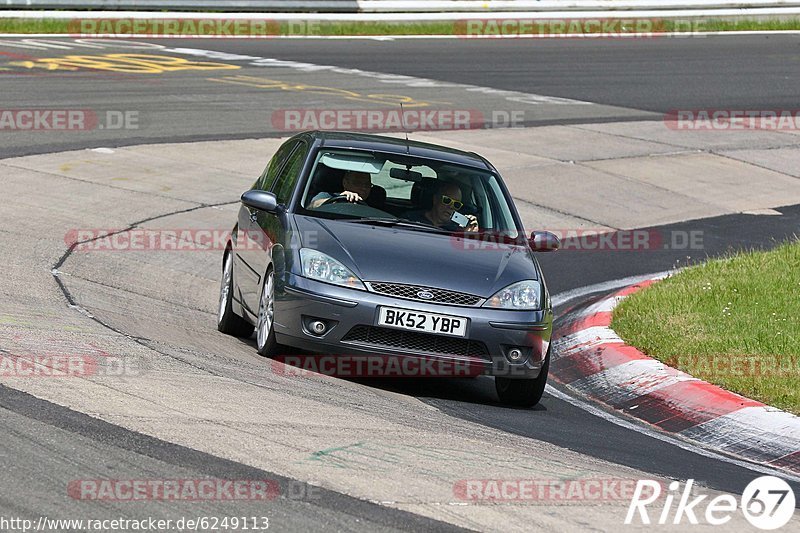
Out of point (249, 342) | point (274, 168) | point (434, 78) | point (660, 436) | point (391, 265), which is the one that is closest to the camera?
point (660, 436)

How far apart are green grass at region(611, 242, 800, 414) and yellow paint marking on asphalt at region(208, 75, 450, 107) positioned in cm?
1015

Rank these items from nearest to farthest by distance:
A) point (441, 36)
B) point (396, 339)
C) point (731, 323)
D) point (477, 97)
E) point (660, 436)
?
point (660, 436) → point (396, 339) → point (731, 323) → point (477, 97) → point (441, 36)

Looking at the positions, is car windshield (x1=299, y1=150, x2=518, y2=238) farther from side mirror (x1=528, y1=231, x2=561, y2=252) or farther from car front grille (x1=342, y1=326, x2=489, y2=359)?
car front grille (x1=342, y1=326, x2=489, y2=359)

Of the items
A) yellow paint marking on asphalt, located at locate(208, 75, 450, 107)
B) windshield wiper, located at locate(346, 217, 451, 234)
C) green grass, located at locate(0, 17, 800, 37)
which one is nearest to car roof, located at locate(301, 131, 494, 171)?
windshield wiper, located at locate(346, 217, 451, 234)

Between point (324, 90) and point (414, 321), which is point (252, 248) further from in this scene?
point (324, 90)

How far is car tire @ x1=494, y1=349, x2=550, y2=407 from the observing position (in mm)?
8320

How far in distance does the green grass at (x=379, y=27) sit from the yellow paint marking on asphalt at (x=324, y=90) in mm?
7031

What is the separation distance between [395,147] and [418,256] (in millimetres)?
1502

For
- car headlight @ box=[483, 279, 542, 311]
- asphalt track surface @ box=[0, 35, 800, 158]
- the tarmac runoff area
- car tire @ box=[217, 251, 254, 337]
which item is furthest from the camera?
asphalt track surface @ box=[0, 35, 800, 158]

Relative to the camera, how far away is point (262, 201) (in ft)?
29.4

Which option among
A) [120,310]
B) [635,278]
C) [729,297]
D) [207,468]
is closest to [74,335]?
[120,310]

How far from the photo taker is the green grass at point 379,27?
2828cm

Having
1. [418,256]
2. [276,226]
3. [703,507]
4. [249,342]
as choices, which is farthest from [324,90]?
[703,507]

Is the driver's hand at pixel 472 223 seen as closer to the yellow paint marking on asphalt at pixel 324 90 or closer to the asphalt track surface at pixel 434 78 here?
the asphalt track surface at pixel 434 78
